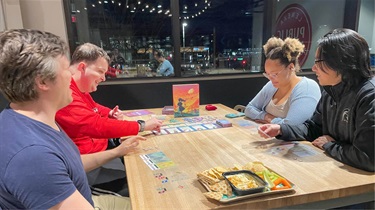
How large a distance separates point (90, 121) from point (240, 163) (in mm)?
818

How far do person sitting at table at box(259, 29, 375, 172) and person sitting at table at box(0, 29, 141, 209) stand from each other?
3.39ft

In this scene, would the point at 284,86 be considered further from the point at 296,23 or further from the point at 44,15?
the point at 296,23

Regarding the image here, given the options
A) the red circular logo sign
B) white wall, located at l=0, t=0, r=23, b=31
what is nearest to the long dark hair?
white wall, located at l=0, t=0, r=23, b=31

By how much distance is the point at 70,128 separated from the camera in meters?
1.38

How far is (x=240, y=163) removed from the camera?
3.77 ft

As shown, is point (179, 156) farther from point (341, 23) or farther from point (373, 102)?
point (341, 23)

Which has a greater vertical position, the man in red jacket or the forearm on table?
the man in red jacket

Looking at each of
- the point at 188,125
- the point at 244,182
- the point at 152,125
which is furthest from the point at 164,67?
the point at 244,182

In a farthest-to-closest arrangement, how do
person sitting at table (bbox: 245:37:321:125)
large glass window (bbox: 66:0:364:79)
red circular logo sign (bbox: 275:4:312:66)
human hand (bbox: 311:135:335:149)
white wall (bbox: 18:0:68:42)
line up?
red circular logo sign (bbox: 275:4:312:66) → large glass window (bbox: 66:0:364:79) → white wall (bbox: 18:0:68:42) → person sitting at table (bbox: 245:37:321:125) → human hand (bbox: 311:135:335:149)

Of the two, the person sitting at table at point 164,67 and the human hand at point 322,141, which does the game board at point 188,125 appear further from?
the person sitting at table at point 164,67

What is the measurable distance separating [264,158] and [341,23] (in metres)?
4.34

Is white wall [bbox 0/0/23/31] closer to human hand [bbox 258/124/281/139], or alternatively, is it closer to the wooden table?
the wooden table

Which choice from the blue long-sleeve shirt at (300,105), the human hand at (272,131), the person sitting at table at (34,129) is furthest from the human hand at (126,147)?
the blue long-sleeve shirt at (300,105)

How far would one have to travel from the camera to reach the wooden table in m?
0.87
